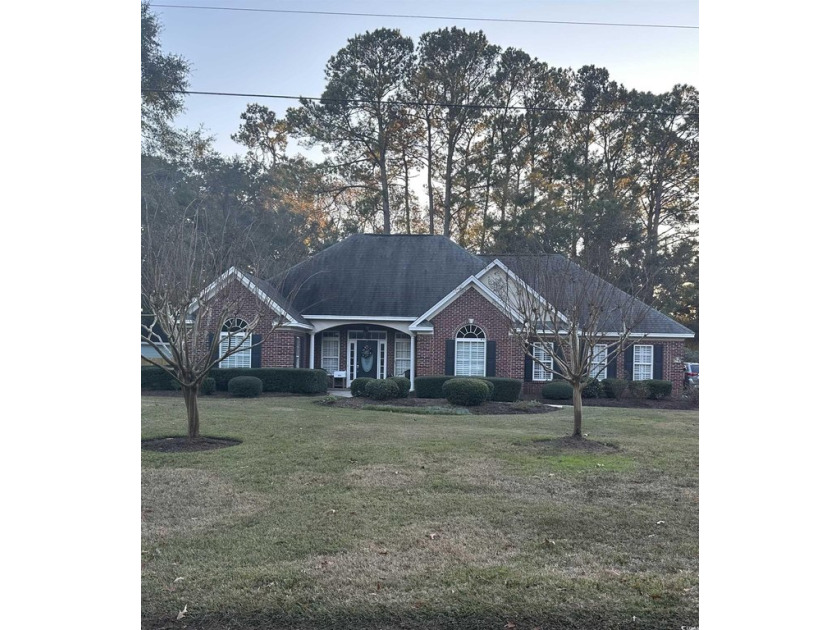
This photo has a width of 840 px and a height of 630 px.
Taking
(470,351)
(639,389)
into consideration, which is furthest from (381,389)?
(639,389)

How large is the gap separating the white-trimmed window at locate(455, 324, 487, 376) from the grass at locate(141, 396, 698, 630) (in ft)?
16.1

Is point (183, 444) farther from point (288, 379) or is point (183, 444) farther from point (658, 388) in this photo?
point (658, 388)

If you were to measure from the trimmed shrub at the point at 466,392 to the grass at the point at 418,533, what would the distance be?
125 inches

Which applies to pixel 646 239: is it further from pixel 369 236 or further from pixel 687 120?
pixel 369 236

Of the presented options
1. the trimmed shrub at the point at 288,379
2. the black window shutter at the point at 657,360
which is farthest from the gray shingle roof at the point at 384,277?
the trimmed shrub at the point at 288,379

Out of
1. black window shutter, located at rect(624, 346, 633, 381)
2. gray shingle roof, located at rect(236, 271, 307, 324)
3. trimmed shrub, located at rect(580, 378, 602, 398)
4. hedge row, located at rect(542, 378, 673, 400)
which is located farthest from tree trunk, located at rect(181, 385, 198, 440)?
black window shutter, located at rect(624, 346, 633, 381)

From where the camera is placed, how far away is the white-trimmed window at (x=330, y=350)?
12984 millimetres

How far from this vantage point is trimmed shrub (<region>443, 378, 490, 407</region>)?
10766mm

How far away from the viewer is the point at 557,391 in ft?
39.0

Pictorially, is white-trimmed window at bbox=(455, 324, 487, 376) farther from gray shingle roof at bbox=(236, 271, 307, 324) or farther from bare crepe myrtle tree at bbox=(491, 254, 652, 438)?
gray shingle roof at bbox=(236, 271, 307, 324)

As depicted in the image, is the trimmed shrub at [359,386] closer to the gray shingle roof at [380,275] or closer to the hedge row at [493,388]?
the hedge row at [493,388]
